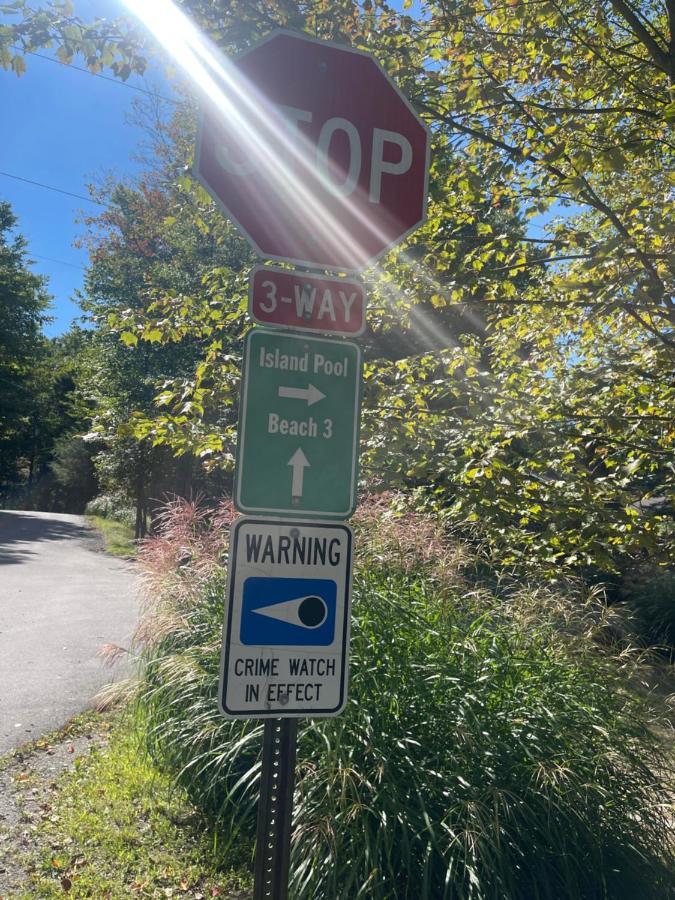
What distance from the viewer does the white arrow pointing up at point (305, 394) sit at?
93.5 inches

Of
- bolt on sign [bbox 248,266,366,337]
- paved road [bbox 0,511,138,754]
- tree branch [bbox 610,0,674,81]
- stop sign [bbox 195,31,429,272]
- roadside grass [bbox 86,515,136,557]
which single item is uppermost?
tree branch [bbox 610,0,674,81]

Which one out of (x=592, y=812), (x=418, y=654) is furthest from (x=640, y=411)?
(x=592, y=812)

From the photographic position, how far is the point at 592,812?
3.62 metres

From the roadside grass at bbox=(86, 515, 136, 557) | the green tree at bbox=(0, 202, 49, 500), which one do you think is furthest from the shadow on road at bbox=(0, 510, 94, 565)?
the green tree at bbox=(0, 202, 49, 500)

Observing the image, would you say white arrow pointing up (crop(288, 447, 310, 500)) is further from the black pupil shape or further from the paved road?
the paved road

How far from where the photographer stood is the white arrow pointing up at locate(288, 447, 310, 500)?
235 cm

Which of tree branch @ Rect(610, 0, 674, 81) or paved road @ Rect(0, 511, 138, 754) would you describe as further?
paved road @ Rect(0, 511, 138, 754)

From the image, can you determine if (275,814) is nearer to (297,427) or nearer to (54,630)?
(297,427)

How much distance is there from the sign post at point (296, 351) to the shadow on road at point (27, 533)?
1698 cm

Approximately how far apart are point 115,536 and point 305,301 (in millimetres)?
27175

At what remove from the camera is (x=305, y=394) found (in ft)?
7.86

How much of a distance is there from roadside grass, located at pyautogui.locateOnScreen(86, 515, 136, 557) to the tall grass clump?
48.2 ft

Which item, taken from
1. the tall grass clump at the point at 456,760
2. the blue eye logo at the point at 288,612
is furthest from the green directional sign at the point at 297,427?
the tall grass clump at the point at 456,760

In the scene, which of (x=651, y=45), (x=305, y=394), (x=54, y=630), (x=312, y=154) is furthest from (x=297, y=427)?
(x=54, y=630)
